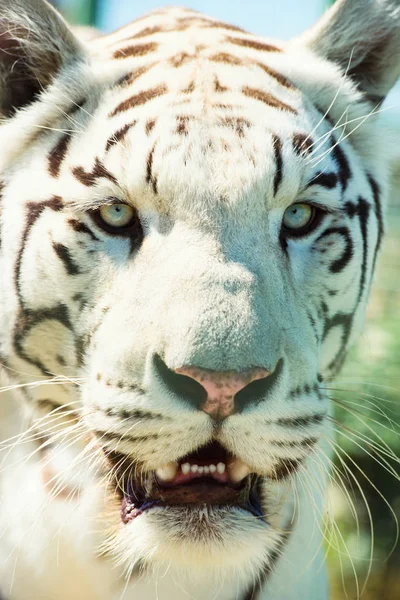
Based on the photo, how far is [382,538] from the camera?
257 centimetres

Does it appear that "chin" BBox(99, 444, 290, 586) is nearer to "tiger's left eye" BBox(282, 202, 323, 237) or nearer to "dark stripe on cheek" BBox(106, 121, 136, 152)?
"tiger's left eye" BBox(282, 202, 323, 237)

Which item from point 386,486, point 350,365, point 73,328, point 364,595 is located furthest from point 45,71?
point 364,595

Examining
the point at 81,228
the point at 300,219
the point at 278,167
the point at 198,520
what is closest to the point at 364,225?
the point at 300,219

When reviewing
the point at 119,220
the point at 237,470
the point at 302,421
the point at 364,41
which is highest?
the point at 364,41

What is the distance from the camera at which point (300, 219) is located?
1.29 meters

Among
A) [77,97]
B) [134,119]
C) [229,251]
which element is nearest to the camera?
[229,251]

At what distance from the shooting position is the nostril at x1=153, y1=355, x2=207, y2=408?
3.36ft

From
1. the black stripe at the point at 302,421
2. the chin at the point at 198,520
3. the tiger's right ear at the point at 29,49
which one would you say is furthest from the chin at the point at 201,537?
the tiger's right ear at the point at 29,49

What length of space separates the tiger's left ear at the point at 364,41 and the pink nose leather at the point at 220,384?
2.36 feet

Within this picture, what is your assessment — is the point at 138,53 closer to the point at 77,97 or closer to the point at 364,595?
the point at 77,97

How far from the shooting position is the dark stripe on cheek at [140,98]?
4.28 ft

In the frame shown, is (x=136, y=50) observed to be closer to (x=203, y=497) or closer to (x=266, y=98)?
(x=266, y=98)

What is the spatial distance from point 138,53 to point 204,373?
75 cm

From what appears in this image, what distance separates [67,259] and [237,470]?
0.45 m
